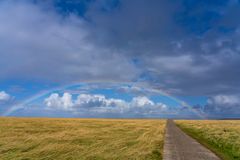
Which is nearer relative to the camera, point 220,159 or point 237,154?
point 220,159

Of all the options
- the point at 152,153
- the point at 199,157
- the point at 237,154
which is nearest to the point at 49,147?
the point at 152,153

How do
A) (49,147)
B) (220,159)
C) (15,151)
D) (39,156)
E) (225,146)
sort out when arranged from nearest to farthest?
1. (220,159)
2. (39,156)
3. (15,151)
4. (49,147)
5. (225,146)

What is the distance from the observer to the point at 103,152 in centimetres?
1912

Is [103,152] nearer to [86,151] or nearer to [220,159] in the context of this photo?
[86,151]

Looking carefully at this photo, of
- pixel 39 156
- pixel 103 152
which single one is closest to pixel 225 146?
pixel 103 152

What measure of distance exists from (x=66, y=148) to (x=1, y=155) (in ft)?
15.8

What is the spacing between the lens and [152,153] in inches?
714

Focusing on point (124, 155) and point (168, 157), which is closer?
point (168, 157)

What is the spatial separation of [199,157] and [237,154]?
141 inches

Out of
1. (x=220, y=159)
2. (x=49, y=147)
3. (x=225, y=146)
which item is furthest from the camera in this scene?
(x=225, y=146)

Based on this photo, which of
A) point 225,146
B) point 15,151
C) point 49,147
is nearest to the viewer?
point 15,151

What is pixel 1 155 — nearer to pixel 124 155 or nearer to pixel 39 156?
pixel 39 156

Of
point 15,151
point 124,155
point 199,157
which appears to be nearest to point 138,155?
point 124,155

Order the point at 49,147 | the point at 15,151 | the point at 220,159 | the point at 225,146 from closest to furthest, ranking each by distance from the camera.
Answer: the point at 220,159, the point at 15,151, the point at 49,147, the point at 225,146
